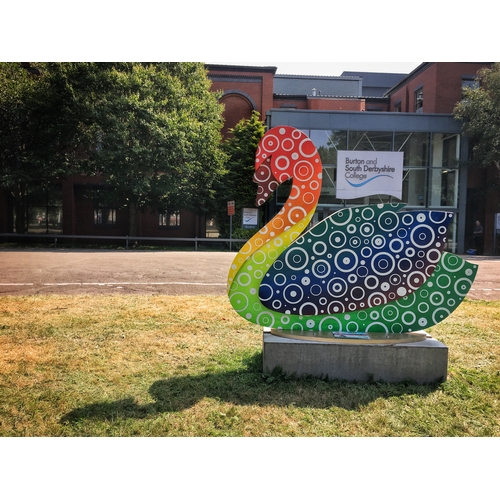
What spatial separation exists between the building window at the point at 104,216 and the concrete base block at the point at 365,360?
79.7 ft

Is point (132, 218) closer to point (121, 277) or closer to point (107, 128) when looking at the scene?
point (107, 128)

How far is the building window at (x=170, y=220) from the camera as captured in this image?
27094 mm

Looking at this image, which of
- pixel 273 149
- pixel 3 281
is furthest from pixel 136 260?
pixel 273 149

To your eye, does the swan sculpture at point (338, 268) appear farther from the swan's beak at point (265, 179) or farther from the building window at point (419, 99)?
the building window at point (419, 99)

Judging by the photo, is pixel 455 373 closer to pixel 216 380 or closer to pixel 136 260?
pixel 216 380

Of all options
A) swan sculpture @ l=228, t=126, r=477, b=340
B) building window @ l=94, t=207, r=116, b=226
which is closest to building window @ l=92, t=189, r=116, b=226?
A: building window @ l=94, t=207, r=116, b=226

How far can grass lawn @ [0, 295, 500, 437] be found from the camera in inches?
133

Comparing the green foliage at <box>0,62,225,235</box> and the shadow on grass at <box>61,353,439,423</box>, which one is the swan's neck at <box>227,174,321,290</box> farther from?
the green foliage at <box>0,62,225,235</box>

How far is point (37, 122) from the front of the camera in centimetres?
2075

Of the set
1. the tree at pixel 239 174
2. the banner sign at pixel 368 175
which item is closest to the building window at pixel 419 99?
the banner sign at pixel 368 175

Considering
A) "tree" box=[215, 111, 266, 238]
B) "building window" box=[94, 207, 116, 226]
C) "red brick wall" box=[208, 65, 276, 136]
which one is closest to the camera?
"tree" box=[215, 111, 266, 238]

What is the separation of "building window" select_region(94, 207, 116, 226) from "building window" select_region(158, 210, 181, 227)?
2931mm

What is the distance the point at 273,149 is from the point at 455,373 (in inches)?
123

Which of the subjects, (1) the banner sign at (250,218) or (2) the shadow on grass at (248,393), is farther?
(1) the banner sign at (250,218)
